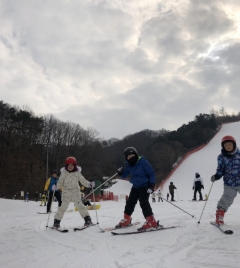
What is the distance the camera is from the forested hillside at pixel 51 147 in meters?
38.7

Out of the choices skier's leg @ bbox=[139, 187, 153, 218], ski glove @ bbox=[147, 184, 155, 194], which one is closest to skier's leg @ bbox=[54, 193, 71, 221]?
skier's leg @ bbox=[139, 187, 153, 218]

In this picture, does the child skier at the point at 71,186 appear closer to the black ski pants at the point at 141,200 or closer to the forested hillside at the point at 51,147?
the black ski pants at the point at 141,200

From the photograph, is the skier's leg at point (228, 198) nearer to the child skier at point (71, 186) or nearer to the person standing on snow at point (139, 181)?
the person standing on snow at point (139, 181)

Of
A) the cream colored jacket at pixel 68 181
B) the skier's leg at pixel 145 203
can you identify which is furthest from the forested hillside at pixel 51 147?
the skier's leg at pixel 145 203

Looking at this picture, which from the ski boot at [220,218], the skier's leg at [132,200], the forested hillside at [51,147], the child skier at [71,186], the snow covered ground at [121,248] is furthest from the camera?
the forested hillside at [51,147]

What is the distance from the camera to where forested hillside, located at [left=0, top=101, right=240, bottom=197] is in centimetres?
3872

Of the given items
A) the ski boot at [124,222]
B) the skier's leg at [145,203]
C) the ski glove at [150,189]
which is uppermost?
the ski glove at [150,189]

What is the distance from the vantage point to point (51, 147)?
48.0 meters

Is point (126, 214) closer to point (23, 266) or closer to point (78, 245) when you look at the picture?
point (78, 245)

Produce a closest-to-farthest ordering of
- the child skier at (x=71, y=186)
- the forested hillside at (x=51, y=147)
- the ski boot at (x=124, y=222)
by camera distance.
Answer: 1. the ski boot at (x=124, y=222)
2. the child skier at (x=71, y=186)
3. the forested hillside at (x=51, y=147)

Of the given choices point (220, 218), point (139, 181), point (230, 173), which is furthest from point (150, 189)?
point (230, 173)

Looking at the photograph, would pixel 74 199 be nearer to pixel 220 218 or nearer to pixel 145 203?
pixel 145 203

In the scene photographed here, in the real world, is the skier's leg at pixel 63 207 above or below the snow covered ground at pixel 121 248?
above

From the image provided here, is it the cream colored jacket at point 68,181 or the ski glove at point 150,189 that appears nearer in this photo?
the ski glove at point 150,189
